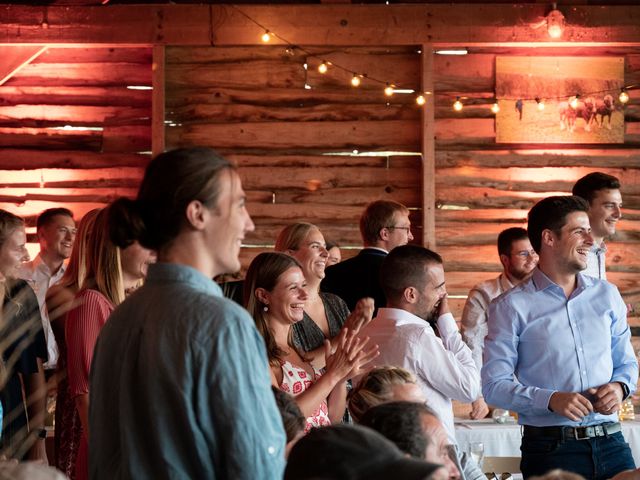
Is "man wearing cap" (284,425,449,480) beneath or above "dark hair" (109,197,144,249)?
beneath

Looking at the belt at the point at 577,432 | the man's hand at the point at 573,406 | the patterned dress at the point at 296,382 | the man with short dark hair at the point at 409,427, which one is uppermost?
the man with short dark hair at the point at 409,427

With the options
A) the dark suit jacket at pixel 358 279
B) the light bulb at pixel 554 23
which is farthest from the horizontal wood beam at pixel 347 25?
the dark suit jacket at pixel 358 279

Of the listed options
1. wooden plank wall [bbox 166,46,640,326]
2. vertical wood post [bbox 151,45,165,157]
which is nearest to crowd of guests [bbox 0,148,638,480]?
wooden plank wall [bbox 166,46,640,326]

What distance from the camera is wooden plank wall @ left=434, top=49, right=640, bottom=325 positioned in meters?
8.45

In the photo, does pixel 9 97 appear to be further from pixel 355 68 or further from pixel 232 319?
pixel 232 319

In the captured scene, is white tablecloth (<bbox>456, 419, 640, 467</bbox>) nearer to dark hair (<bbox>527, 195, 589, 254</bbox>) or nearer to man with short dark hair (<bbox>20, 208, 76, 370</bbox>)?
dark hair (<bbox>527, 195, 589, 254</bbox>)

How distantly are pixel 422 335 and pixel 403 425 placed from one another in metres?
1.77

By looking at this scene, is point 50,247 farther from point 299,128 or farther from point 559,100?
point 559,100

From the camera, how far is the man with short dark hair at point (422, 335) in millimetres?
4230

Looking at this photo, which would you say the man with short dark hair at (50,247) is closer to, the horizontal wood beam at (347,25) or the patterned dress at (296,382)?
the horizontal wood beam at (347,25)

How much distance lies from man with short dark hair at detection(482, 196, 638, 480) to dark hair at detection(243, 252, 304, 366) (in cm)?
94

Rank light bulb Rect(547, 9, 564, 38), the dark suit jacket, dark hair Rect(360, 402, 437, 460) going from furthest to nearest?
1. light bulb Rect(547, 9, 564, 38)
2. the dark suit jacket
3. dark hair Rect(360, 402, 437, 460)

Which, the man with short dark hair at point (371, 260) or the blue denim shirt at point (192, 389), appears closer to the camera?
the blue denim shirt at point (192, 389)

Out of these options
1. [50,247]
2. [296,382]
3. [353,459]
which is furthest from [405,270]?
[50,247]
